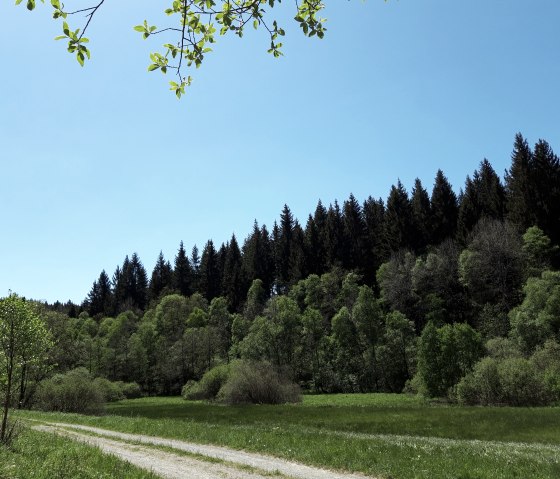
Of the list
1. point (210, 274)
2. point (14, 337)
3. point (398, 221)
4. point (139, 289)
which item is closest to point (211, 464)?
point (14, 337)

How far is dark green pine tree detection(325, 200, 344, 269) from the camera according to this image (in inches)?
5167

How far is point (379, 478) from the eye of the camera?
531 inches

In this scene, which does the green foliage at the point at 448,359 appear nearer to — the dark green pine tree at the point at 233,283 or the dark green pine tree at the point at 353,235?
the dark green pine tree at the point at 353,235

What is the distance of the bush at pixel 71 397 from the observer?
49188 mm

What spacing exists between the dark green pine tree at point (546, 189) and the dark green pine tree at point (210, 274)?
10902cm

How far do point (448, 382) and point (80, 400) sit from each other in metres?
47.3

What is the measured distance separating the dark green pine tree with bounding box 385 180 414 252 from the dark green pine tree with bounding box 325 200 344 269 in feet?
53.3

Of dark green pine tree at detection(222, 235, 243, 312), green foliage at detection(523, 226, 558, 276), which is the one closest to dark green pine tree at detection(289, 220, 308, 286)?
dark green pine tree at detection(222, 235, 243, 312)

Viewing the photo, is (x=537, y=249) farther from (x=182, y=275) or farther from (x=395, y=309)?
(x=182, y=275)

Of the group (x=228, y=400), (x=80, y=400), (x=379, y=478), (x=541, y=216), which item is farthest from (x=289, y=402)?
(x=541, y=216)

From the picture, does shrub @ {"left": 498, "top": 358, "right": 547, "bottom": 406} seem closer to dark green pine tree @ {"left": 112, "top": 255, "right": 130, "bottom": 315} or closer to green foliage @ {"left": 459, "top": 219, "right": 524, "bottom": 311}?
green foliage @ {"left": 459, "top": 219, "right": 524, "bottom": 311}

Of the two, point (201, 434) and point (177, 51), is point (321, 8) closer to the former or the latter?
point (177, 51)

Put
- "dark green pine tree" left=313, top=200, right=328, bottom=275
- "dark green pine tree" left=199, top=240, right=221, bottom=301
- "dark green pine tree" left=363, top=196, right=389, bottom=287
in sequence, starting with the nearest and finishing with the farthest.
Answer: "dark green pine tree" left=363, top=196, right=389, bottom=287, "dark green pine tree" left=313, top=200, right=328, bottom=275, "dark green pine tree" left=199, top=240, right=221, bottom=301

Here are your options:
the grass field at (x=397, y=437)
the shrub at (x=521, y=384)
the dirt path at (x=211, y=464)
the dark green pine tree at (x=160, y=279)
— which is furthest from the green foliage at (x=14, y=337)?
the dark green pine tree at (x=160, y=279)
